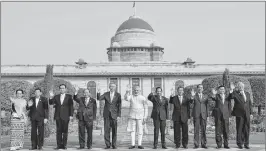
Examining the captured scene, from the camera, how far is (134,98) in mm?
9359

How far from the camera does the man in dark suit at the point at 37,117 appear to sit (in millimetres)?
9055

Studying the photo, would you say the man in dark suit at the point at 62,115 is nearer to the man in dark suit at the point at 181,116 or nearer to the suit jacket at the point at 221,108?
the man in dark suit at the point at 181,116

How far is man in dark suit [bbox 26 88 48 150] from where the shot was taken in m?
9.05

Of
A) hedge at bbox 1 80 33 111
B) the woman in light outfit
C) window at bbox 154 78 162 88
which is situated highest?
window at bbox 154 78 162 88

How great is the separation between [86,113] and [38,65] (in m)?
29.5

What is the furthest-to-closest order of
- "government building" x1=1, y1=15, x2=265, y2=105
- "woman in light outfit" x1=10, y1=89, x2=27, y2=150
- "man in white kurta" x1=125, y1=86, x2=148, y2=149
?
"government building" x1=1, y1=15, x2=265, y2=105, "man in white kurta" x1=125, y1=86, x2=148, y2=149, "woman in light outfit" x1=10, y1=89, x2=27, y2=150

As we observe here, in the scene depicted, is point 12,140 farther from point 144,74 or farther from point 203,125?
point 144,74

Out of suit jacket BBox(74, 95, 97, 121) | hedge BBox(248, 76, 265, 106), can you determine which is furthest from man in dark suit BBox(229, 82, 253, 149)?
hedge BBox(248, 76, 265, 106)

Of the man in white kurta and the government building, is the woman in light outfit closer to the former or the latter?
the man in white kurta

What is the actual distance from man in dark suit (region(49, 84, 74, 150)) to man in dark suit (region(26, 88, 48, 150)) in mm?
300

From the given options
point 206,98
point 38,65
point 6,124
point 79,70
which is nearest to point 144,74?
point 79,70

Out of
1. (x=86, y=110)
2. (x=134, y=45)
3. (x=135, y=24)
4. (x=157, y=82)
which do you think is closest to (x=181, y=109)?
(x=86, y=110)

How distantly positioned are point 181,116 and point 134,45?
35468 millimetres

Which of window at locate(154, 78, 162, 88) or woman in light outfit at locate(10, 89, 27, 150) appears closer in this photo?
woman in light outfit at locate(10, 89, 27, 150)
